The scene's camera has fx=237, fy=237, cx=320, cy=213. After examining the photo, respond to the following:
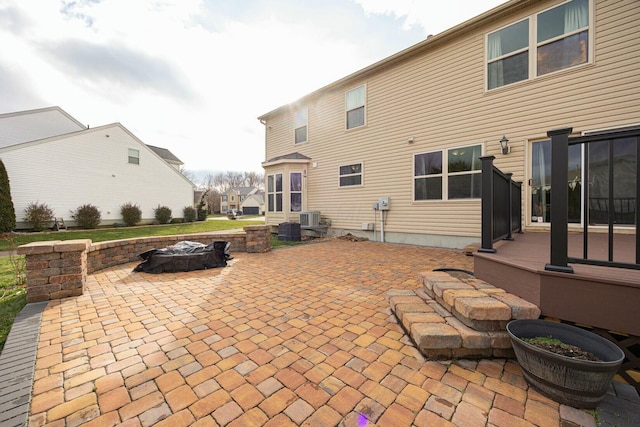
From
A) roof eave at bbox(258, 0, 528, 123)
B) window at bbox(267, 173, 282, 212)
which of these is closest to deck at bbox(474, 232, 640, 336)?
roof eave at bbox(258, 0, 528, 123)

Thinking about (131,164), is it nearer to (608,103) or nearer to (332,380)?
(332,380)

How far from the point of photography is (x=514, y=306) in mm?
1871

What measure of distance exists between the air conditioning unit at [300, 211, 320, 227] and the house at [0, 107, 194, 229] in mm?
12879

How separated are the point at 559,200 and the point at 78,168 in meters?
19.1

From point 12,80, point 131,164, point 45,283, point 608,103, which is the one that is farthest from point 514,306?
point 131,164

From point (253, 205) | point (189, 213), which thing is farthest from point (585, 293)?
point (253, 205)

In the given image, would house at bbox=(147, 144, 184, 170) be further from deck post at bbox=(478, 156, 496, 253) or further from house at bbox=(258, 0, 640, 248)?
deck post at bbox=(478, 156, 496, 253)

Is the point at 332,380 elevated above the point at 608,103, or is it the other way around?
the point at 608,103

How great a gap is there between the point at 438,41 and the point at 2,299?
10135 millimetres

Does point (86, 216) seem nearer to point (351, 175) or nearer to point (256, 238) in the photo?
point (256, 238)

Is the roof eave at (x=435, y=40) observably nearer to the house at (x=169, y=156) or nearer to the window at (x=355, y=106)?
the window at (x=355, y=106)

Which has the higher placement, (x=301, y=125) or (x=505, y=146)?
(x=301, y=125)

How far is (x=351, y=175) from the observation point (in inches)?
340

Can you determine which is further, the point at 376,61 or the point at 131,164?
the point at 131,164
